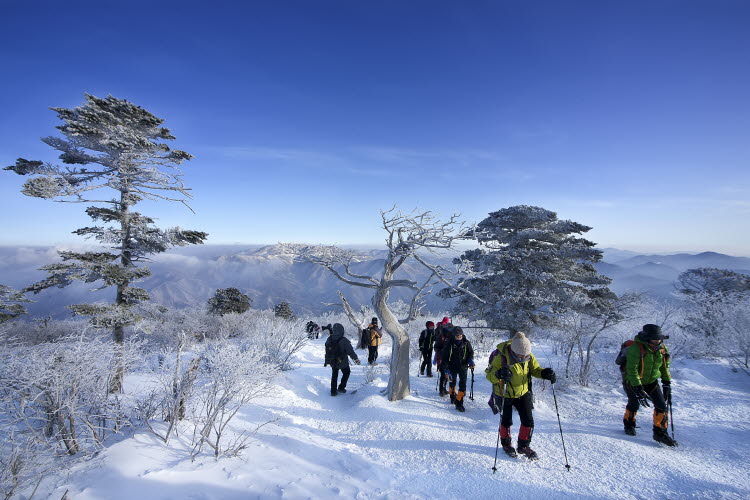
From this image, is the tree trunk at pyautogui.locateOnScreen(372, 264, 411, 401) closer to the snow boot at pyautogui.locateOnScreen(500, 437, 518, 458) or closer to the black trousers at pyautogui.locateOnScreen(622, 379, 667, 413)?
the snow boot at pyautogui.locateOnScreen(500, 437, 518, 458)

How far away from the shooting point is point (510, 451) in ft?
13.6

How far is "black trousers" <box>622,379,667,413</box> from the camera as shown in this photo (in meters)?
4.38

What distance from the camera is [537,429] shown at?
5.01 m

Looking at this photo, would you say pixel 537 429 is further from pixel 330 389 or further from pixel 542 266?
pixel 542 266

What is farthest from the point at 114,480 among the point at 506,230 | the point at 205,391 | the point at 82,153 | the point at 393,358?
the point at 506,230

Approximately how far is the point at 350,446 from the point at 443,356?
2.54 meters

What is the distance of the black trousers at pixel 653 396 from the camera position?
14.4 ft

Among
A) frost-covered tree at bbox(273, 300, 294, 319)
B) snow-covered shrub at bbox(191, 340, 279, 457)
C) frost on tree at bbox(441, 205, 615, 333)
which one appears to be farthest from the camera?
frost-covered tree at bbox(273, 300, 294, 319)

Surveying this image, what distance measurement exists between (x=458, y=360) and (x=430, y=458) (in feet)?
7.01

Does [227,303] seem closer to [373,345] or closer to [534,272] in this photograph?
[373,345]

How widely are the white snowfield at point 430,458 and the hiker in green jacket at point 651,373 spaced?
0.38m

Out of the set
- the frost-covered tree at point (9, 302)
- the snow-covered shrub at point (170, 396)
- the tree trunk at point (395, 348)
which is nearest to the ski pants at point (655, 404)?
the tree trunk at point (395, 348)

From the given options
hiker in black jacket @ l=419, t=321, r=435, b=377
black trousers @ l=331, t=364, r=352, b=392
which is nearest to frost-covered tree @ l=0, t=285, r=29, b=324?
black trousers @ l=331, t=364, r=352, b=392

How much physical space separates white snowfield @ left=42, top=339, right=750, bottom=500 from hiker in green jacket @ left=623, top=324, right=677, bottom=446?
0.38 m
